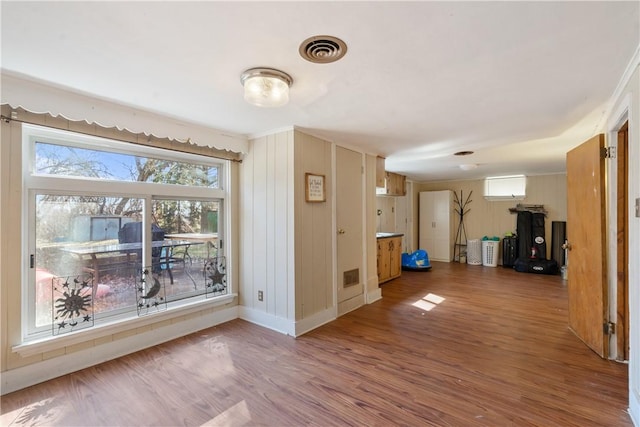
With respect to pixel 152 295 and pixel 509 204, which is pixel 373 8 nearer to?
pixel 152 295

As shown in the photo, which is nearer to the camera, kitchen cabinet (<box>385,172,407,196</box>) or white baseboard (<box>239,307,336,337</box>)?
white baseboard (<box>239,307,336,337</box>)

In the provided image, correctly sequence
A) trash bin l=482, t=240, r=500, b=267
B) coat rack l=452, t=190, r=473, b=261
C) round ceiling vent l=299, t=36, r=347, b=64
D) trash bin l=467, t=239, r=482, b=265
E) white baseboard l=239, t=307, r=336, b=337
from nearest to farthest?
round ceiling vent l=299, t=36, r=347, b=64
white baseboard l=239, t=307, r=336, b=337
trash bin l=482, t=240, r=500, b=267
trash bin l=467, t=239, r=482, b=265
coat rack l=452, t=190, r=473, b=261

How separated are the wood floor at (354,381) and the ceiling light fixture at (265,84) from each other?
1.98 metres

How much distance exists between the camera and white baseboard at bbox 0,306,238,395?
203 centimetres

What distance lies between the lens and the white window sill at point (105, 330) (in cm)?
207

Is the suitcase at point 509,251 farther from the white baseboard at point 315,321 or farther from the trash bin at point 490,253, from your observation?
the white baseboard at point 315,321

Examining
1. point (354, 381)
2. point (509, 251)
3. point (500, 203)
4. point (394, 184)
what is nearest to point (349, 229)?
point (354, 381)

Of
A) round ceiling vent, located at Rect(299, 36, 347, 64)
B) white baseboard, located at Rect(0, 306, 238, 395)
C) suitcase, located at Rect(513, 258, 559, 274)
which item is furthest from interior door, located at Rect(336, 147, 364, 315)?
suitcase, located at Rect(513, 258, 559, 274)

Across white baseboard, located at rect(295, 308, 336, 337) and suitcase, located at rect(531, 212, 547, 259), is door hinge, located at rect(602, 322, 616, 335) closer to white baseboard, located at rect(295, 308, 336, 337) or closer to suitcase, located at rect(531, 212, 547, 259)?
white baseboard, located at rect(295, 308, 336, 337)

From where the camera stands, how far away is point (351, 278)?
3744 mm

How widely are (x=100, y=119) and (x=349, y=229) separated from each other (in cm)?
271

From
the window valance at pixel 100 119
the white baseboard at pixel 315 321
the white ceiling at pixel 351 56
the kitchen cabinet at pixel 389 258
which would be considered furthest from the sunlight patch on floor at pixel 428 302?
the window valance at pixel 100 119

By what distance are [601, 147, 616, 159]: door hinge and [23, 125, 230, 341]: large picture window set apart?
11.9 feet

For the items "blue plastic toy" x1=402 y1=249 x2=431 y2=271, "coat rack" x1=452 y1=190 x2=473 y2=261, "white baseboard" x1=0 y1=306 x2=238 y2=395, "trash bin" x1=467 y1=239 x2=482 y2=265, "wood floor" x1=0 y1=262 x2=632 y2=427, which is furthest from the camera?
"coat rack" x1=452 y1=190 x2=473 y2=261
